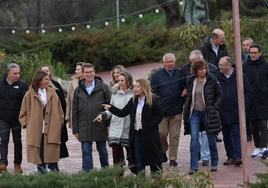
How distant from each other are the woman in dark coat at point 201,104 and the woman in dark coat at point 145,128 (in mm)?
1046

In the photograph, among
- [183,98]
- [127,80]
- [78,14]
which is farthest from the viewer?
[78,14]

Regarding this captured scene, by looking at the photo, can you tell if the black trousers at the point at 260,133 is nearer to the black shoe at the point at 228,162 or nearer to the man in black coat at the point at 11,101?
the black shoe at the point at 228,162

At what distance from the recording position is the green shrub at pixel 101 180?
360 inches

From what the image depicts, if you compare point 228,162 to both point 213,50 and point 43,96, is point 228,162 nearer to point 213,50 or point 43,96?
point 213,50

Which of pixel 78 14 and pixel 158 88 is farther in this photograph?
pixel 78 14

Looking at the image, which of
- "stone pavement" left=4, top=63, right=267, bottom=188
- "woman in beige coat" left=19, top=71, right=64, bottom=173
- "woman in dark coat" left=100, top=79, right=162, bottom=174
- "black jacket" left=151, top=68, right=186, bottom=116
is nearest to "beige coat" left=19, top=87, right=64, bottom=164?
"woman in beige coat" left=19, top=71, right=64, bottom=173

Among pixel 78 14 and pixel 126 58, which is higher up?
pixel 78 14

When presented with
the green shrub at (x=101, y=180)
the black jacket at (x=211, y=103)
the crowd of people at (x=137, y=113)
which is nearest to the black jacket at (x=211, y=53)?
the crowd of people at (x=137, y=113)

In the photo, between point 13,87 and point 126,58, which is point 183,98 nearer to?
point 13,87

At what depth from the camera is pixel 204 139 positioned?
12938 millimetres

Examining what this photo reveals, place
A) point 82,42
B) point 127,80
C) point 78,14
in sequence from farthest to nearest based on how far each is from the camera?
1. point 78,14
2. point 82,42
3. point 127,80

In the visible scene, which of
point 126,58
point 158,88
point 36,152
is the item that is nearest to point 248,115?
point 158,88

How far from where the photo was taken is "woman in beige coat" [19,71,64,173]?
1216 cm

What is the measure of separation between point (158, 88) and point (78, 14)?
1774 inches
